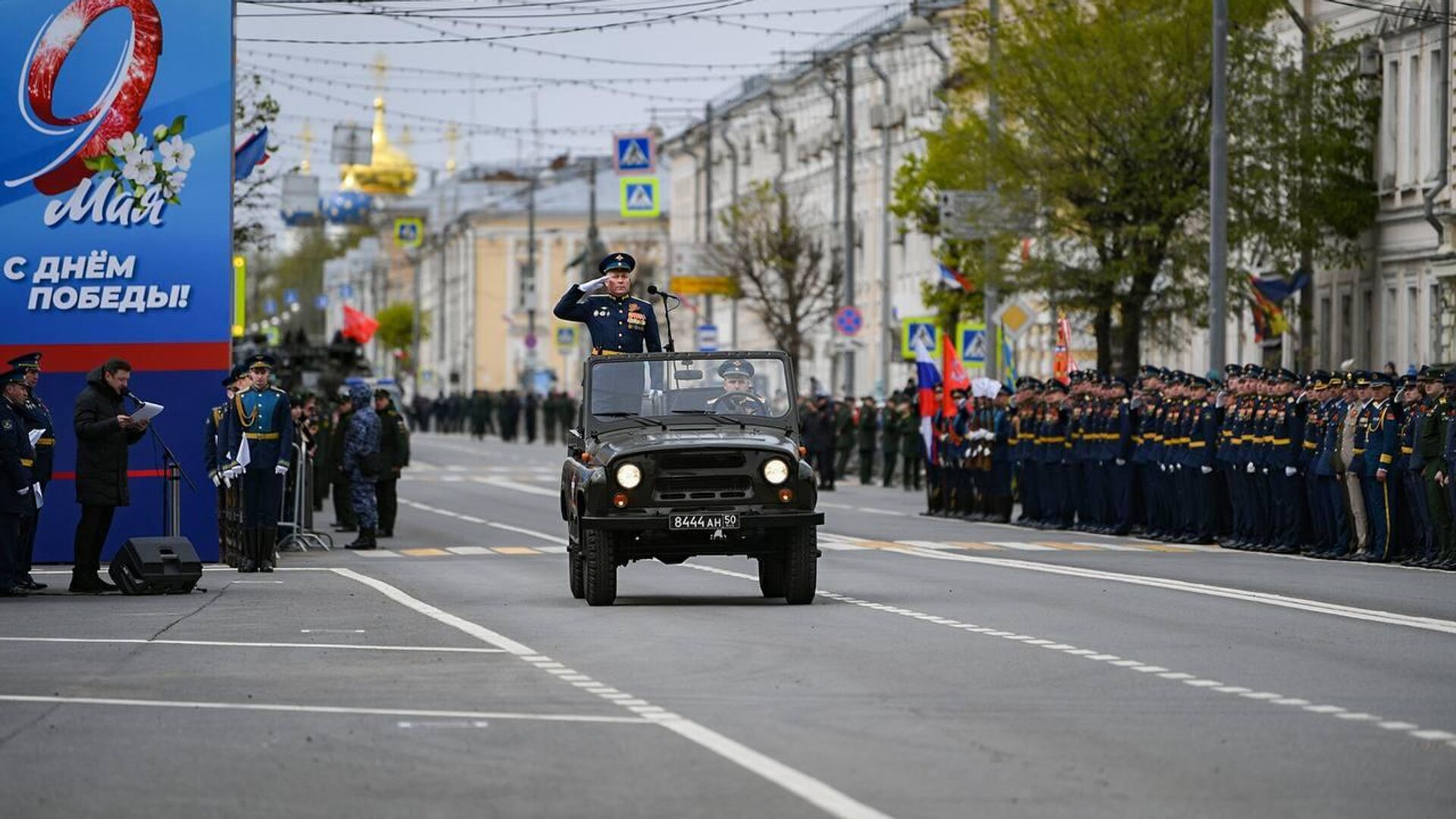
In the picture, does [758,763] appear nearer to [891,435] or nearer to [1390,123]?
[1390,123]

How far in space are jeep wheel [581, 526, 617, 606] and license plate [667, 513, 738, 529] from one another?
60cm

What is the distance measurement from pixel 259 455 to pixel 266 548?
90cm

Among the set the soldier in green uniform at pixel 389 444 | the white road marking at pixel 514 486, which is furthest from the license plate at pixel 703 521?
the white road marking at pixel 514 486

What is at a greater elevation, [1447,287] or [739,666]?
[1447,287]

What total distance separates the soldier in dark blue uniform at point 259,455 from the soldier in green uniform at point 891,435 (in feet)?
91.1

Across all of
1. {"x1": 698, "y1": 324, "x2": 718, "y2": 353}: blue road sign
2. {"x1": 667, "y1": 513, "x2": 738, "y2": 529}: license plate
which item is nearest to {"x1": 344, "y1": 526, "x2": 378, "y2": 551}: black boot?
{"x1": 667, "y1": 513, "x2": 738, "y2": 529}: license plate

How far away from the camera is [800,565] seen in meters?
20.8

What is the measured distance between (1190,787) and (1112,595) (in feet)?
37.6

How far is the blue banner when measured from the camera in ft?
88.6

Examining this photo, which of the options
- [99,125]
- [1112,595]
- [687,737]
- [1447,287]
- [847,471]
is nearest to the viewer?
[687,737]

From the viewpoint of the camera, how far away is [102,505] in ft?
76.3

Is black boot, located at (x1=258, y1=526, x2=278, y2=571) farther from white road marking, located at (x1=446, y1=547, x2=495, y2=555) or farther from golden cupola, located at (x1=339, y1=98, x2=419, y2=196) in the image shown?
golden cupola, located at (x1=339, y1=98, x2=419, y2=196)

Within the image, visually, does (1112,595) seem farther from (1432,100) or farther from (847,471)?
(847,471)

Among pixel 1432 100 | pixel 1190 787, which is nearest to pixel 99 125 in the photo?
pixel 1190 787
